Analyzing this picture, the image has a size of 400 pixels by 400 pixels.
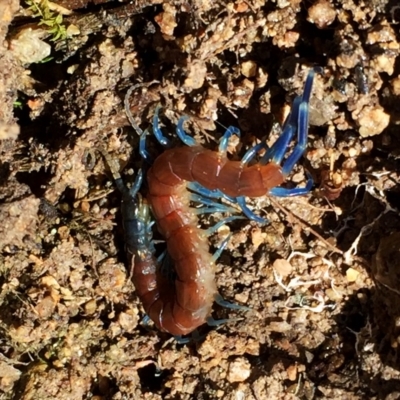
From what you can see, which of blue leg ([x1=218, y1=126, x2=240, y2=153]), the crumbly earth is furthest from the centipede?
the crumbly earth

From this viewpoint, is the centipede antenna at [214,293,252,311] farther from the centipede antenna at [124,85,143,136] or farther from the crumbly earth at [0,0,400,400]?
the centipede antenna at [124,85,143,136]

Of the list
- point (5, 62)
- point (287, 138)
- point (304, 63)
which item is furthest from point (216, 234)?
point (5, 62)

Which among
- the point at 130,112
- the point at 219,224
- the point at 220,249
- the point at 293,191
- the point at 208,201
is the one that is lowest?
the point at 220,249

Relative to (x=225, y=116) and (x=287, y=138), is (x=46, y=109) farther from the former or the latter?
(x=287, y=138)

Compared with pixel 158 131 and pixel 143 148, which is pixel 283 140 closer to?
pixel 158 131

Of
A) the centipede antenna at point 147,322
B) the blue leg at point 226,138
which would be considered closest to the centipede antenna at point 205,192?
the blue leg at point 226,138

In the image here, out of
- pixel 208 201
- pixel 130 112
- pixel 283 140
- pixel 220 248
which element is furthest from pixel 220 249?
pixel 130 112
